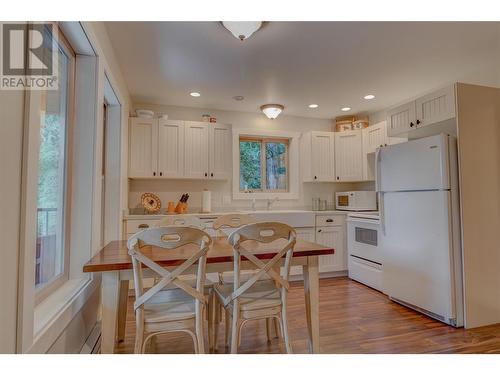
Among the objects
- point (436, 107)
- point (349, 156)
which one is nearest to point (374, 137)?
point (349, 156)

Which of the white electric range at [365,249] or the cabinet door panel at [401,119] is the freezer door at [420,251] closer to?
the white electric range at [365,249]

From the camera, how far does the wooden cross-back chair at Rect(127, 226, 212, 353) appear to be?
1.48 metres

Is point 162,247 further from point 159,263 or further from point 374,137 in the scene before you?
point 374,137

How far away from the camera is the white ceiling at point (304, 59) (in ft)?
7.23

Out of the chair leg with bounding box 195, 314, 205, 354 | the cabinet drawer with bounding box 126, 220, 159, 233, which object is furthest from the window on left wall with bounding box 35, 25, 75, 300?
the cabinet drawer with bounding box 126, 220, 159, 233

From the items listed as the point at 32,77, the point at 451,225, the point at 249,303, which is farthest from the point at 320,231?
the point at 32,77

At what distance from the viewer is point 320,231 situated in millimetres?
3930

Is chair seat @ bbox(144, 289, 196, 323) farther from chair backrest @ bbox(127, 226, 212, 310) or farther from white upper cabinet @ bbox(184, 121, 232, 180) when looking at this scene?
white upper cabinet @ bbox(184, 121, 232, 180)

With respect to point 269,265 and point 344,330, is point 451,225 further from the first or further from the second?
point 269,265

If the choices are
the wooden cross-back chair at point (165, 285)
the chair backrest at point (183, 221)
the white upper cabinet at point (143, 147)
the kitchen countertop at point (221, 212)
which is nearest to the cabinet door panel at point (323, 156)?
the kitchen countertop at point (221, 212)

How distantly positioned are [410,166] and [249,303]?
82.5 inches

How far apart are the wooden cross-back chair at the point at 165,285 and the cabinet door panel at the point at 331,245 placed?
2.61 m

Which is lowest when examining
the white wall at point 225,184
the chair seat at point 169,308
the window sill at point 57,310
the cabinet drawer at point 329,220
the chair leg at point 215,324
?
the chair leg at point 215,324

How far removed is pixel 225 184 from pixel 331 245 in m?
1.80
